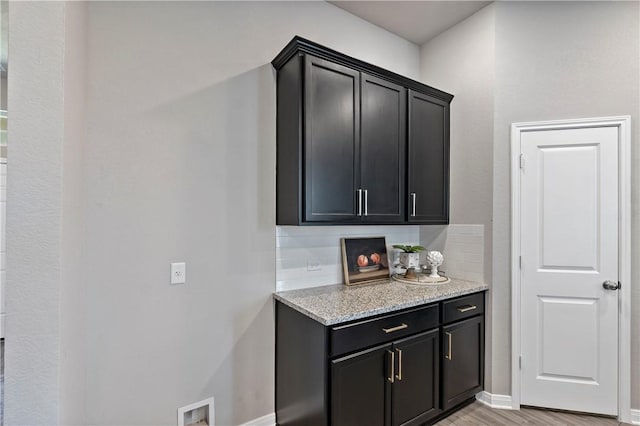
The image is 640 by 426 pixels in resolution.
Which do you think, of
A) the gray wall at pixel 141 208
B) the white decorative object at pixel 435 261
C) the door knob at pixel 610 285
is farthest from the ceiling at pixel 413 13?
the door knob at pixel 610 285

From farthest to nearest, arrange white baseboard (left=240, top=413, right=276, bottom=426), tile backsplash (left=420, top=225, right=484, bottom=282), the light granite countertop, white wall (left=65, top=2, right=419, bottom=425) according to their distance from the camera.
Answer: tile backsplash (left=420, top=225, right=484, bottom=282)
white baseboard (left=240, top=413, right=276, bottom=426)
the light granite countertop
white wall (left=65, top=2, right=419, bottom=425)

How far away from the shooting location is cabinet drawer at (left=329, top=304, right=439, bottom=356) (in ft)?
5.57

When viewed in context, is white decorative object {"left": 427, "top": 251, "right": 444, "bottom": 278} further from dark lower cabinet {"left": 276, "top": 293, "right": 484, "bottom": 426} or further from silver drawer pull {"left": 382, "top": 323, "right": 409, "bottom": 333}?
silver drawer pull {"left": 382, "top": 323, "right": 409, "bottom": 333}

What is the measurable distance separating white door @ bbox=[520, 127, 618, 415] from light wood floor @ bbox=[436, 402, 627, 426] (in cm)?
6

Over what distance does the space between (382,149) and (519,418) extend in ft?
7.42

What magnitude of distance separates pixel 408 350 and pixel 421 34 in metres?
2.80

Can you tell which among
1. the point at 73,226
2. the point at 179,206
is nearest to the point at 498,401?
the point at 179,206

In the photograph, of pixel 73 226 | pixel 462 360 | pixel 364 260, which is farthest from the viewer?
pixel 364 260

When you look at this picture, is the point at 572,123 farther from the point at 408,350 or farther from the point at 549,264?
the point at 408,350

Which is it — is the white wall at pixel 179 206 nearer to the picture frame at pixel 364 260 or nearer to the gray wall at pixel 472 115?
the picture frame at pixel 364 260

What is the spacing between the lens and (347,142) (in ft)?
6.98

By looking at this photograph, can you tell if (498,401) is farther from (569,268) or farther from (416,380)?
(569,268)

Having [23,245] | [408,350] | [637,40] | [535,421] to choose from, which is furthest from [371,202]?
[637,40]

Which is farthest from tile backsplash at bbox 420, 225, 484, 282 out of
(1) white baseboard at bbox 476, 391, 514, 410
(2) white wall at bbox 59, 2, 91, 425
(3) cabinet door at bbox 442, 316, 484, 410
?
(2) white wall at bbox 59, 2, 91, 425
